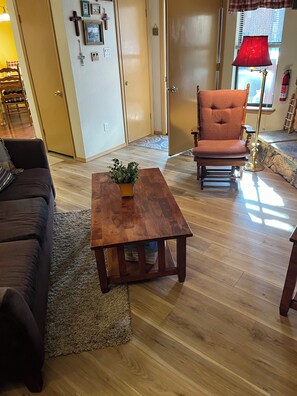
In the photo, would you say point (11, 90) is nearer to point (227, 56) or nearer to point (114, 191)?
point (227, 56)

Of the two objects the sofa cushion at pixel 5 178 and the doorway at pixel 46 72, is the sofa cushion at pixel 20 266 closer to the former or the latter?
the sofa cushion at pixel 5 178

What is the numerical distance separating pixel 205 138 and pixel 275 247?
5.42ft

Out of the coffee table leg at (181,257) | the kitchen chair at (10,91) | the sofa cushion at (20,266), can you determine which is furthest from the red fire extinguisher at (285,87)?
the kitchen chair at (10,91)

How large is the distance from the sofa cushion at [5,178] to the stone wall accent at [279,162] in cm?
278

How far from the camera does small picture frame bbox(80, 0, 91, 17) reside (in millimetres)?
3430

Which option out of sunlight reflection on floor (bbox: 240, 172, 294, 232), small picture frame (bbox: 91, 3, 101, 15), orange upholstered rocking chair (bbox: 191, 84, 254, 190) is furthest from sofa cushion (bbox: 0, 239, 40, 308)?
small picture frame (bbox: 91, 3, 101, 15)

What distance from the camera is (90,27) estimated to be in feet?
11.8

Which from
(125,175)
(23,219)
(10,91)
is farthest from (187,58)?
(10,91)

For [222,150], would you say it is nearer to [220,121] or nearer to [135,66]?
[220,121]

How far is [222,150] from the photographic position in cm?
296

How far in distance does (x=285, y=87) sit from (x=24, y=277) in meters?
3.89

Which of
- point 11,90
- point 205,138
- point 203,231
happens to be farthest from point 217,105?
point 11,90

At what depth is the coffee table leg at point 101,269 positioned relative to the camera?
5.50 feet

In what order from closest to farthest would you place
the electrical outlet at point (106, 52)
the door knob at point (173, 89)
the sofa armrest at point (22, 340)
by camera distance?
the sofa armrest at point (22, 340) → the door knob at point (173, 89) → the electrical outlet at point (106, 52)
